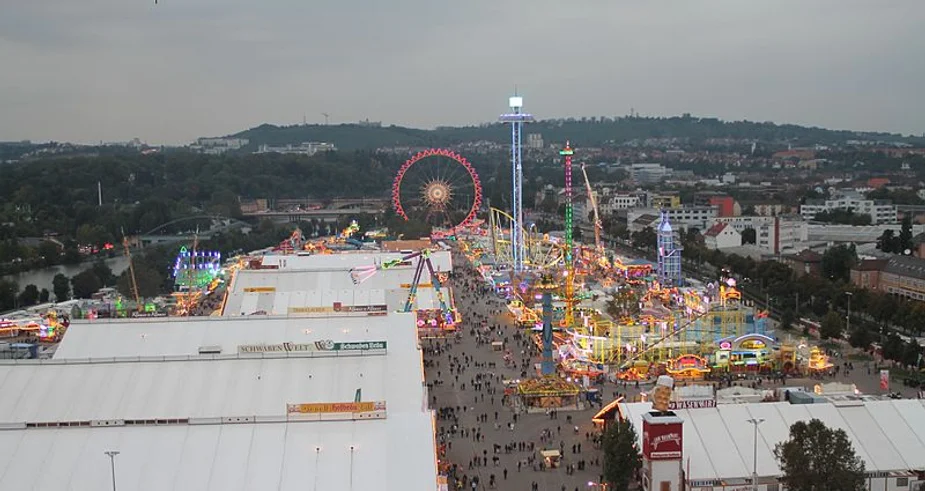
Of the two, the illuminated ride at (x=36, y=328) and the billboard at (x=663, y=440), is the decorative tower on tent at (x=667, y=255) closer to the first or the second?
the illuminated ride at (x=36, y=328)

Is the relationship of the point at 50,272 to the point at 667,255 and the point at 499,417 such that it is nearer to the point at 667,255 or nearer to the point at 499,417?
the point at 667,255

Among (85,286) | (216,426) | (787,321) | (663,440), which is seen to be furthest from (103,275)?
(663,440)

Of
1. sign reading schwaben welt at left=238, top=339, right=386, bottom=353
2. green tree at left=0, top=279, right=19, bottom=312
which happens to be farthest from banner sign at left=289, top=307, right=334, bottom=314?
sign reading schwaben welt at left=238, top=339, right=386, bottom=353

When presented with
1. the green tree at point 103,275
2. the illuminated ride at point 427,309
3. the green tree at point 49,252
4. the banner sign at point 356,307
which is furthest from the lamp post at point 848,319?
the green tree at point 49,252

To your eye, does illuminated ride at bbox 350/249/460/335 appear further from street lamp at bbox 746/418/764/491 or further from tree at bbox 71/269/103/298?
street lamp at bbox 746/418/764/491

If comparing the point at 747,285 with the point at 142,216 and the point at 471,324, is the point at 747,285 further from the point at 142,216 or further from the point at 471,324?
the point at 142,216

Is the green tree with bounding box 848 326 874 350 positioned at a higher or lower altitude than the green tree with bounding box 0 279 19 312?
higher
